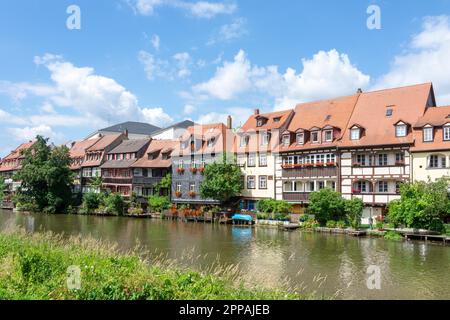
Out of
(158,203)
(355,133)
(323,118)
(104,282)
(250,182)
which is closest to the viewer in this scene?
(104,282)

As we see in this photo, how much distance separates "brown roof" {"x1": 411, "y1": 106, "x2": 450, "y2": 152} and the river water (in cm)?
855

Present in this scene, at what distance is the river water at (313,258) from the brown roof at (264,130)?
1056 centimetres

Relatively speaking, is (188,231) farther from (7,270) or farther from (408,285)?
(7,270)

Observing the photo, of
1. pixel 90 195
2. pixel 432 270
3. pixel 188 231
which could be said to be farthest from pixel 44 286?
pixel 90 195

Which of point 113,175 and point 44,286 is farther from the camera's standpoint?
point 113,175

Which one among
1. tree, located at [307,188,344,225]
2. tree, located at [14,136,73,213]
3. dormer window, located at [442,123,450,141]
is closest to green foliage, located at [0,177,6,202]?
tree, located at [14,136,73,213]

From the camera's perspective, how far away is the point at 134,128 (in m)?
86.6

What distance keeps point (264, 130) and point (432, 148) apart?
1739 cm

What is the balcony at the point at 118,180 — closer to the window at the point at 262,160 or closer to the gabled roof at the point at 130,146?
the gabled roof at the point at 130,146

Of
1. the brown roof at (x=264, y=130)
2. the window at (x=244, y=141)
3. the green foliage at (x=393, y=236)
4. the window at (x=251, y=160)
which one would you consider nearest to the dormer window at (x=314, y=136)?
the brown roof at (x=264, y=130)

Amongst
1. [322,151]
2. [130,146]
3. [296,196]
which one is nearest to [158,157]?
[130,146]

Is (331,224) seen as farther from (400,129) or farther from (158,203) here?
(158,203)
